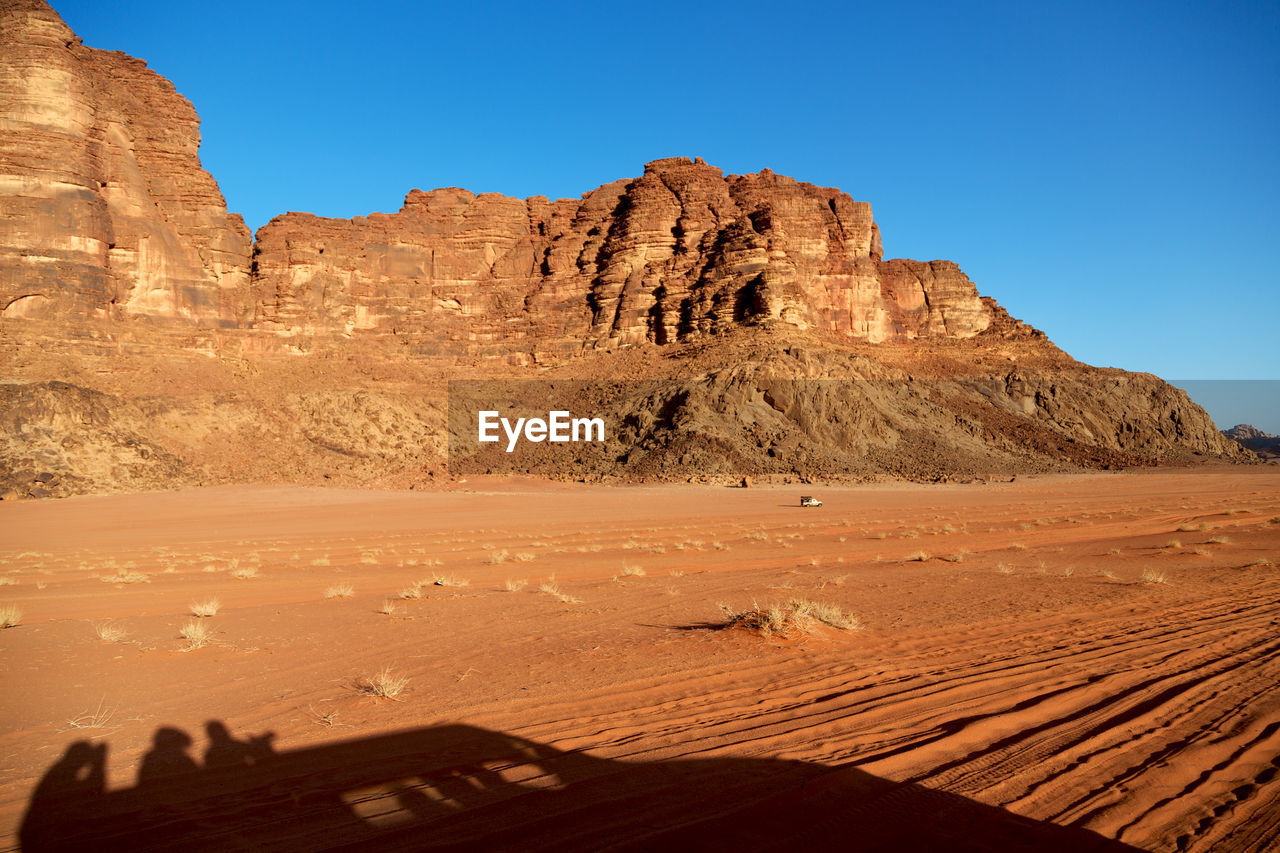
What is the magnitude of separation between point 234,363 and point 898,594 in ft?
191

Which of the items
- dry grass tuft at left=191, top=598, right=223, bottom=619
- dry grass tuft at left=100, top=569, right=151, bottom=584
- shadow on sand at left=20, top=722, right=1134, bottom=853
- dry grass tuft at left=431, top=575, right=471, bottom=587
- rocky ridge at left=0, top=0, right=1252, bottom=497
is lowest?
dry grass tuft at left=100, top=569, right=151, bottom=584

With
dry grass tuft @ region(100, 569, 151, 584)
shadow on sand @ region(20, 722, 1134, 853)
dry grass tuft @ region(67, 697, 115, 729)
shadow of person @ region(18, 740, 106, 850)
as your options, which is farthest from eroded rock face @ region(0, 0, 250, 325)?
shadow on sand @ region(20, 722, 1134, 853)

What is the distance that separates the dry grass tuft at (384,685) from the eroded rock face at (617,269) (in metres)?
56.6

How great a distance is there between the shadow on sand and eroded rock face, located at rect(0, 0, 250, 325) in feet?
193

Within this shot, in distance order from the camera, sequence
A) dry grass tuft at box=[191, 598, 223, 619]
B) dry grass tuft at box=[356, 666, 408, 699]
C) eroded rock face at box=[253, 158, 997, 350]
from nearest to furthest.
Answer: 1. dry grass tuft at box=[356, 666, 408, 699]
2. dry grass tuft at box=[191, 598, 223, 619]
3. eroded rock face at box=[253, 158, 997, 350]

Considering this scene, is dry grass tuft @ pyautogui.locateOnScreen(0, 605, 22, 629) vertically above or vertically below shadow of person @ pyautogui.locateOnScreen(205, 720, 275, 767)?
below

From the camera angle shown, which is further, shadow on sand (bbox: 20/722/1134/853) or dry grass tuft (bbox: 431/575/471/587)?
dry grass tuft (bbox: 431/575/471/587)

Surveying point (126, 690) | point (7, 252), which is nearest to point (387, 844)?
point (126, 690)

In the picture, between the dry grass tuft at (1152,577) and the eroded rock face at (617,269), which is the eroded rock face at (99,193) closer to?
the eroded rock face at (617,269)

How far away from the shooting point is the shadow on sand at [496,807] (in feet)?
11.0

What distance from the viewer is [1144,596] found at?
991 centimetres

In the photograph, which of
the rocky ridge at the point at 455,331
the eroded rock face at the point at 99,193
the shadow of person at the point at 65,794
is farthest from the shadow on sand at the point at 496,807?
the eroded rock face at the point at 99,193

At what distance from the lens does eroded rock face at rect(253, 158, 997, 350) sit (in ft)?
219

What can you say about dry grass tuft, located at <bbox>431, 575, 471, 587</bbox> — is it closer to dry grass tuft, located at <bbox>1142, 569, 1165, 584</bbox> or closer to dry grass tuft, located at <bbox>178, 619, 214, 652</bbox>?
dry grass tuft, located at <bbox>178, 619, 214, 652</bbox>
